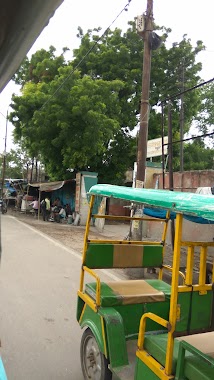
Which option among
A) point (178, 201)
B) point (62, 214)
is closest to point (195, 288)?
point (178, 201)

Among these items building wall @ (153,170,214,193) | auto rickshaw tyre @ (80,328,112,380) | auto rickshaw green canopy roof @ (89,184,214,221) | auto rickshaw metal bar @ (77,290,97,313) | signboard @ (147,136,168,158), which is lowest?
auto rickshaw tyre @ (80,328,112,380)

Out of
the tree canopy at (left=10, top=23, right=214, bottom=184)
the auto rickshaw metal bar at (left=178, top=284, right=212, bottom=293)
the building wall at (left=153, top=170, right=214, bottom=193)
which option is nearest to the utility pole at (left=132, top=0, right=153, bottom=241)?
the building wall at (left=153, top=170, right=214, bottom=193)

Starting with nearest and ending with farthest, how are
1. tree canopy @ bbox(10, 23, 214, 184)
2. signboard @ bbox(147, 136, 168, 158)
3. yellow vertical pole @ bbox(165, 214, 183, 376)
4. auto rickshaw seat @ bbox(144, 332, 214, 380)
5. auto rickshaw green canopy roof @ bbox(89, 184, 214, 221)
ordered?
auto rickshaw seat @ bbox(144, 332, 214, 380), auto rickshaw green canopy roof @ bbox(89, 184, 214, 221), yellow vertical pole @ bbox(165, 214, 183, 376), signboard @ bbox(147, 136, 168, 158), tree canopy @ bbox(10, 23, 214, 184)

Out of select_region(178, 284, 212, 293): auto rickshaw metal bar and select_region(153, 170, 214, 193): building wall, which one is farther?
select_region(153, 170, 214, 193): building wall

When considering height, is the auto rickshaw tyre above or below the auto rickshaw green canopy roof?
below

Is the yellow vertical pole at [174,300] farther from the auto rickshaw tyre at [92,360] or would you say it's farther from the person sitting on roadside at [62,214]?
the person sitting on roadside at [62,214]

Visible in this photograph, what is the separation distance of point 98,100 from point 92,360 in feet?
49.1

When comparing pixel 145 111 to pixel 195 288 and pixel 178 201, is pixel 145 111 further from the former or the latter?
pixel 178 201

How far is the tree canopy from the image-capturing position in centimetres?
1686

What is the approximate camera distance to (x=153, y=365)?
2.40 meters

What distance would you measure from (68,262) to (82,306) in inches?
200

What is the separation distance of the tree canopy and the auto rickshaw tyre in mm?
13678

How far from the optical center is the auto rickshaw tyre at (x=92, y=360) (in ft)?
9.76

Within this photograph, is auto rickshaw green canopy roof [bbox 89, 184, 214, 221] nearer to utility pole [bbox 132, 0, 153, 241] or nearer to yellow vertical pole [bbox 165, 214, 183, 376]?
yellow vertical pole [bbox 165, 214, 183, 376]
